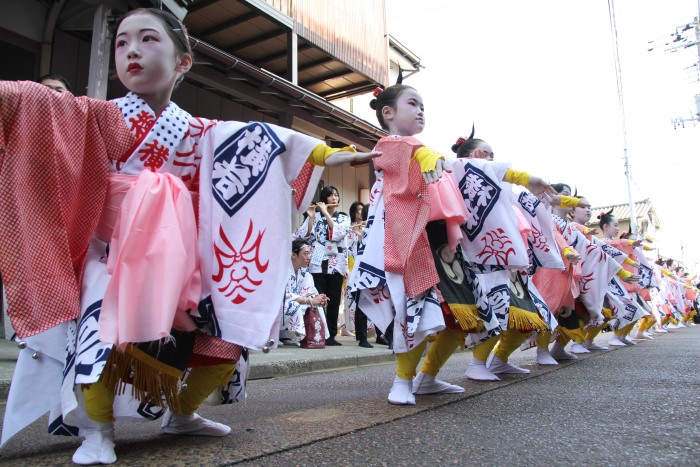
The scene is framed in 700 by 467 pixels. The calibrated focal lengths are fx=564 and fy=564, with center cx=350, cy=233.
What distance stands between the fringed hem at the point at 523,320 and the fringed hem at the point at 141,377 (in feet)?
7.68

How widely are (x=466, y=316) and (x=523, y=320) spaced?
98 cm

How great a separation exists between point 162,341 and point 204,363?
22 centimetres

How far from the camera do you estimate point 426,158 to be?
101 inches

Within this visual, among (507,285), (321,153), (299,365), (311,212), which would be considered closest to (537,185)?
(507,285)

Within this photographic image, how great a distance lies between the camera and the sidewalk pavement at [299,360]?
14.3ft

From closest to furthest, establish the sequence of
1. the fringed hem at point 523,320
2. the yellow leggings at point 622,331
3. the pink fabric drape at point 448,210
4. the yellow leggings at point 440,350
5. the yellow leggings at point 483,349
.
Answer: the pink fabric drape at point 448,210
the yellow leggings at point 440,350
the fringed hem at point 523,320
the yellow leggings at point 483,349
the yellow leggings at point 622,331

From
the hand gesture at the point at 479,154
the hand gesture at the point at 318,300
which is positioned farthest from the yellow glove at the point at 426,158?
the hand gesture at the point at 318,300

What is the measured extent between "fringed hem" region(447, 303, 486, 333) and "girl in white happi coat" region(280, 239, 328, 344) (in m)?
3.21

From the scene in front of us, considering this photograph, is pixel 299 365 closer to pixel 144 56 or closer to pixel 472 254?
pixel 472 254

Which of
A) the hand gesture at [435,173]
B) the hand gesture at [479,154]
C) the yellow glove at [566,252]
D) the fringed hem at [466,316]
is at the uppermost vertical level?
the hand gesture at [479,154]

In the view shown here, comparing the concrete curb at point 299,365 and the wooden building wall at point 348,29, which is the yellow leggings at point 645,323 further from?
the wooden building wall at point 348,29

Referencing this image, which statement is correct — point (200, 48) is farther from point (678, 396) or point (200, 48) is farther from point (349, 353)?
point (678, 396)

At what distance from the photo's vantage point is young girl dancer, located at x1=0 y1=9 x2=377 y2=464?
1614mm

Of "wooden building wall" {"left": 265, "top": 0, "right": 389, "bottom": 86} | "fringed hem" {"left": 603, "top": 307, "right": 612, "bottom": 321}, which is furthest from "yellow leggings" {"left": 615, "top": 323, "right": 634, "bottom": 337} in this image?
"wooden building wall" {"left": 265, "top": 0, "right": 389, "bottom": 86}
